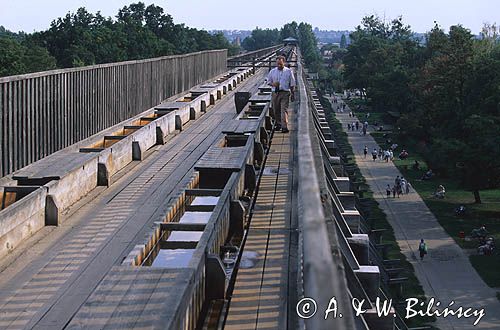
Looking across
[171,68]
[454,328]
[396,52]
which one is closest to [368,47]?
[396,52]

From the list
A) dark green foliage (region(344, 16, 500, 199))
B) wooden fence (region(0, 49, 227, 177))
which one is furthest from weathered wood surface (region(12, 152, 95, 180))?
dark green foliage (region(344, 16, 500, 199))

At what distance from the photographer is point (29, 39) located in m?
51.8

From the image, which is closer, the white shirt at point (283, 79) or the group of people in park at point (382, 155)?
the white shirt at point (283, 79)

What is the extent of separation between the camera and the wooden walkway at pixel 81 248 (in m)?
6.21

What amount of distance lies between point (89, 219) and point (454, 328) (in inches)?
523

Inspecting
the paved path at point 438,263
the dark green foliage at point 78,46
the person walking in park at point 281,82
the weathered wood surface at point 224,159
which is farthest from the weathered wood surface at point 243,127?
the dark green foliage at point 78,46

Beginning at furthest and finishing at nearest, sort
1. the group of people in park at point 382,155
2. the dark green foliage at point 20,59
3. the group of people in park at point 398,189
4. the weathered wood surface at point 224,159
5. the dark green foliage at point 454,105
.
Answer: the group of people in park at point 382,155 < the group of people in park at point 398,189 < the dark green foliage at point 454,105 < the dark green foliage at point 20,59 < the weathered wood surface at point 224,159

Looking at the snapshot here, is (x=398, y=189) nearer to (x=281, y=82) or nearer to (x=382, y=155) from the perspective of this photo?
(x=382, y=155)

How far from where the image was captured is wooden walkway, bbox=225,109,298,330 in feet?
18.5

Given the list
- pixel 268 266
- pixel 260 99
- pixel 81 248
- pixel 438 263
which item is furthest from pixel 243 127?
pixel 438 263

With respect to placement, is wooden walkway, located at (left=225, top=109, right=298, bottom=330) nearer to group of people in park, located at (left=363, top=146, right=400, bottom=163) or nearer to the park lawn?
the park lawn

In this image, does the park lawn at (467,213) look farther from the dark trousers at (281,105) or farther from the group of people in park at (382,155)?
the dark trousers at (281,105)

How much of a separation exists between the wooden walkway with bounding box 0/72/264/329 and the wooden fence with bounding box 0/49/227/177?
211 cm

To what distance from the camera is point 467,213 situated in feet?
116
